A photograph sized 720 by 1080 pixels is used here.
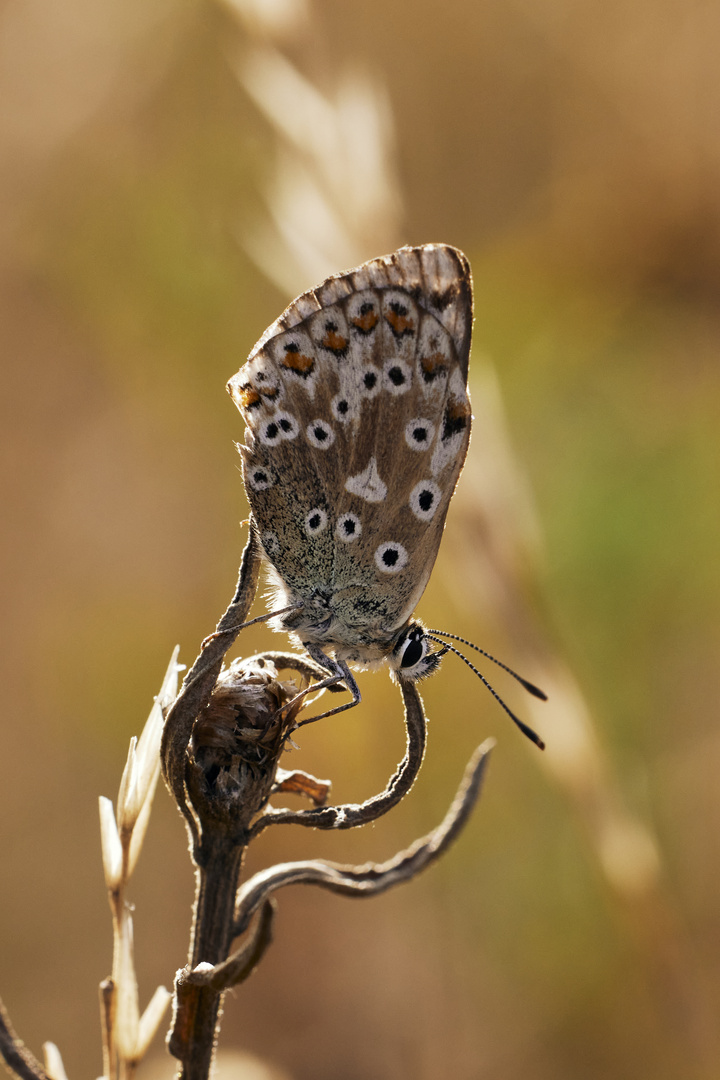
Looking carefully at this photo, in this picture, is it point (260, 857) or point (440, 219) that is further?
point (440, 219)

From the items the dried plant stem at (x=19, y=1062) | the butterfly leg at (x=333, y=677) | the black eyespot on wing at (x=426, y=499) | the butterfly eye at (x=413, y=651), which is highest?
the black eyespot on wing at (x=426, y=499)

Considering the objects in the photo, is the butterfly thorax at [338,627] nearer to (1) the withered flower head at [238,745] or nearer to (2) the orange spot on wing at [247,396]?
(2) the orange spot on wing at [247,396]

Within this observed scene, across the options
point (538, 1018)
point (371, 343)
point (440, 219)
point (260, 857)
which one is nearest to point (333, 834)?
point (260, 857)

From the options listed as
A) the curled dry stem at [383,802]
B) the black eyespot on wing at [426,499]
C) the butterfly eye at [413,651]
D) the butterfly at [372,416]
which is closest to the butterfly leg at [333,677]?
the butterfly at [372,416]

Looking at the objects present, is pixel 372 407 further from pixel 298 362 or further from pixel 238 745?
pixel 238 745

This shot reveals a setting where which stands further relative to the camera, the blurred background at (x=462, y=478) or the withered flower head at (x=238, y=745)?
the blurred background at (x=462, y=478)

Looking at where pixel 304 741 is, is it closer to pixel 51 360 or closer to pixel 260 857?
pixel 260 857

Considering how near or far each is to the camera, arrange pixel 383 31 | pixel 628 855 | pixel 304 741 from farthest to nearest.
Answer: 1. pixel 383 31
2. pixel 304 741
3. pixel 628 855

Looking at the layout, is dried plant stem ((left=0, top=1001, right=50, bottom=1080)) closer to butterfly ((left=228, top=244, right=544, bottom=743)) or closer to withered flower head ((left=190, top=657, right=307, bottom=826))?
withered flower head ((left=190, top=657, right=307, bottom=826))

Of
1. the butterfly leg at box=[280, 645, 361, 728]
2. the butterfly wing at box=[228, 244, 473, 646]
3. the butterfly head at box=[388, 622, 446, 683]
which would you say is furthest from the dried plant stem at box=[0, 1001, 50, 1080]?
the butterfly wing at box=[228, 244, 473, 646]
